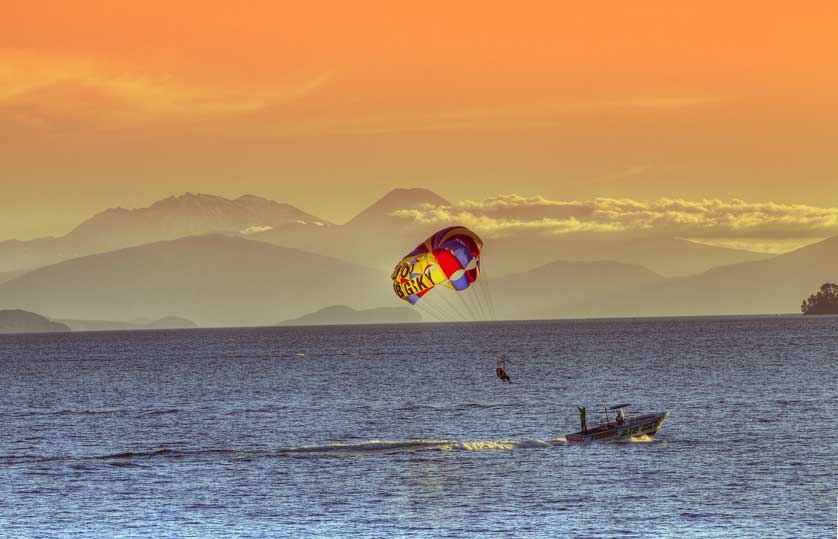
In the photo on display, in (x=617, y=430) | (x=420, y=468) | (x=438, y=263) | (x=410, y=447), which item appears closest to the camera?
(x=420, y=468)

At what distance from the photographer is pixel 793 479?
80562mm

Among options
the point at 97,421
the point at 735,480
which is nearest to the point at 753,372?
the point at 97,421

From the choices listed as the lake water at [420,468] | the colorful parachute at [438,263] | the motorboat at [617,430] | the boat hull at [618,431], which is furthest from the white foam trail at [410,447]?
the colorful parachute at [438,263]

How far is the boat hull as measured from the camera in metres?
98.4

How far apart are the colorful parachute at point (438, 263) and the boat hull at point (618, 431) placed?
1607cm

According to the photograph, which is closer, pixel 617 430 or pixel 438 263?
pixel 438 263

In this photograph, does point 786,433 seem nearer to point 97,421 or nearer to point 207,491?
point 207,491

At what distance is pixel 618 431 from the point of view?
324 feet

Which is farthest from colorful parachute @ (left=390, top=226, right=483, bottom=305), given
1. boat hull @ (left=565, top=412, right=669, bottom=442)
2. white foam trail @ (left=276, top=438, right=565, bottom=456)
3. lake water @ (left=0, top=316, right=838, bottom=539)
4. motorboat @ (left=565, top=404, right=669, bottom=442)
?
boat hull @ (left=565, top=412, right=669, bottom=442)

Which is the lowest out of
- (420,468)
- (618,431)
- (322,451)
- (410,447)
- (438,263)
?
(420,468)

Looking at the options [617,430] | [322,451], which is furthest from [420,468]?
[617,430]

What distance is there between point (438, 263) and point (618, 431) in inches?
799

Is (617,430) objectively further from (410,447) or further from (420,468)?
(420,468)

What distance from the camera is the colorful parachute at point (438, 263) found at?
8969 centimetres
